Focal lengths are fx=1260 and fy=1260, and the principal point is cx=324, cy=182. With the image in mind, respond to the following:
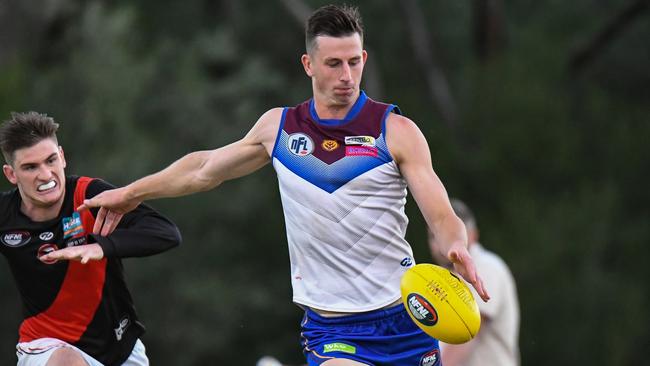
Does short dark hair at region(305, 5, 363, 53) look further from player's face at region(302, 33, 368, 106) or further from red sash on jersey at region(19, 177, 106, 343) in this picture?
red sash on jersey at region(19, 177, 106, 343)

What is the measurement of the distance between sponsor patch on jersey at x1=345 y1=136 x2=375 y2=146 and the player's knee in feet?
5.97

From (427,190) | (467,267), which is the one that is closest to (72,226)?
(427,190)

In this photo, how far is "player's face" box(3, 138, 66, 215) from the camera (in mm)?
6668

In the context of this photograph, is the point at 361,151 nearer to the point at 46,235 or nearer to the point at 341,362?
the point at 341,362

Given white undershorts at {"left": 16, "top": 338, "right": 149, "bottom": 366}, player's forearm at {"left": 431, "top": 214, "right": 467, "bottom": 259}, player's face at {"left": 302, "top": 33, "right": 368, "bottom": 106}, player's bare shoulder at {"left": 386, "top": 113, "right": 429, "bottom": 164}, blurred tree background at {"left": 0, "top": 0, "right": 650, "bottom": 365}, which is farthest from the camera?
blurred tree background at {"left": 0, "top": 0, "right": 650, "bottom": 365}

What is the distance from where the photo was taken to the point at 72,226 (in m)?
6.78

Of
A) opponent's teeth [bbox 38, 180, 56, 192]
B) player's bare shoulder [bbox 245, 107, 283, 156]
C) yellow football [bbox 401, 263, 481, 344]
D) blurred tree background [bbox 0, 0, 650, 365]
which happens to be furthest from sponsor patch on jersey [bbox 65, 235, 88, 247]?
blurred tree background [bbox 0, 0, 650, 365]

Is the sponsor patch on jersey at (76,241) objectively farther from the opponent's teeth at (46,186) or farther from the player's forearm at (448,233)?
the player's forearm at (448,233)

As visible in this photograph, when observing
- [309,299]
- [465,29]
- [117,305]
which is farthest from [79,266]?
[465,29]

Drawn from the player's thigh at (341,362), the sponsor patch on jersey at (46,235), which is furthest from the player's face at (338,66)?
the sponsor patch on jersey at (46,235)

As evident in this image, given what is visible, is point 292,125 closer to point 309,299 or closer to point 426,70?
point 309,299

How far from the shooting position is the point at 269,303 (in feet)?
90.7

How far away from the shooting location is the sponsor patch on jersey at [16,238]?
6738mm

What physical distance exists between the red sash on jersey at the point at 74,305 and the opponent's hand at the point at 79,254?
0.99 feet
